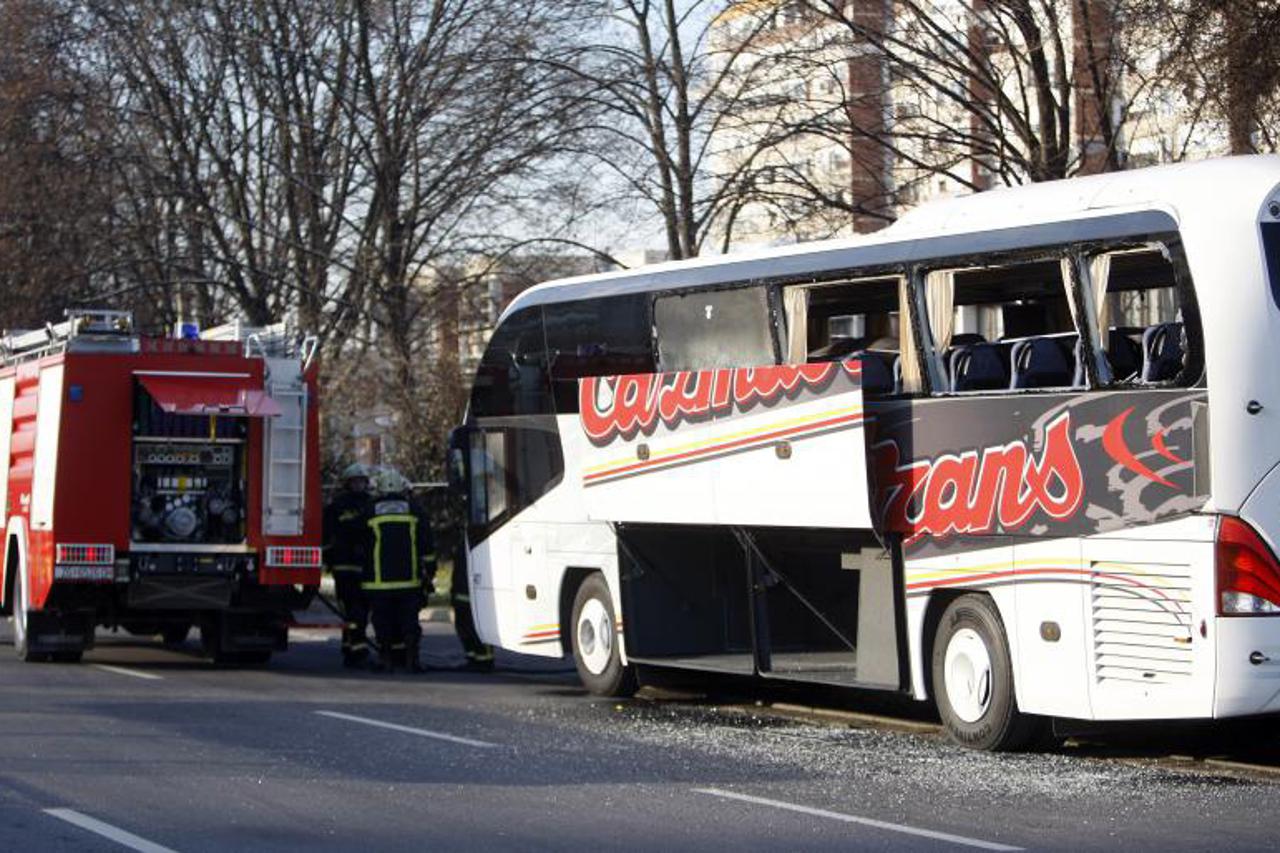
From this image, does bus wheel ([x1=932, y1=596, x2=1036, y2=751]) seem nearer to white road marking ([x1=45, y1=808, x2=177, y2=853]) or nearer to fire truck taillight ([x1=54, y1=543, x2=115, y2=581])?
white road marking ([x1=45, y1=808, x2=177, y2=853])

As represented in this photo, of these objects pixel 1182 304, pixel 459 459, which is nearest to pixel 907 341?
pixel 1182 304

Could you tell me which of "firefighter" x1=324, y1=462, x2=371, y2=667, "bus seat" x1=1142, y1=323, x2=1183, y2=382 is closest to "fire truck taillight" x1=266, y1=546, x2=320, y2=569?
"firefighter" x1=324, y1=462, x2=371, y2=667

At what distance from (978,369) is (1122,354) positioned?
1.14 meters

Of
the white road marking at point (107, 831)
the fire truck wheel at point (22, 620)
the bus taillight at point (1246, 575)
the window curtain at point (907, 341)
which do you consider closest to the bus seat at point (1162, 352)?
the bus taillight at point (1246, 575)

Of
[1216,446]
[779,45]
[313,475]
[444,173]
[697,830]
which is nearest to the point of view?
[697,830]

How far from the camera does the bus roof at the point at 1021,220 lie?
39.0 ft

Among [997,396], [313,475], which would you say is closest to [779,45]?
[313,475]

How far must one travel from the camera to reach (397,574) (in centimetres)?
1959

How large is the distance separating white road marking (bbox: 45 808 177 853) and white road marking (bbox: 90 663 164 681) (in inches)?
327

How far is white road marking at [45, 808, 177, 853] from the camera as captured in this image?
9.09 metres

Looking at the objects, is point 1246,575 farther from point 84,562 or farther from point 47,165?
point 47,165

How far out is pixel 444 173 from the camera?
32625mm

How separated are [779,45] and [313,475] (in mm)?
8282

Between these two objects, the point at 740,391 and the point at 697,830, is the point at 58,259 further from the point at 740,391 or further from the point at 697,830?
the point at 697,830
